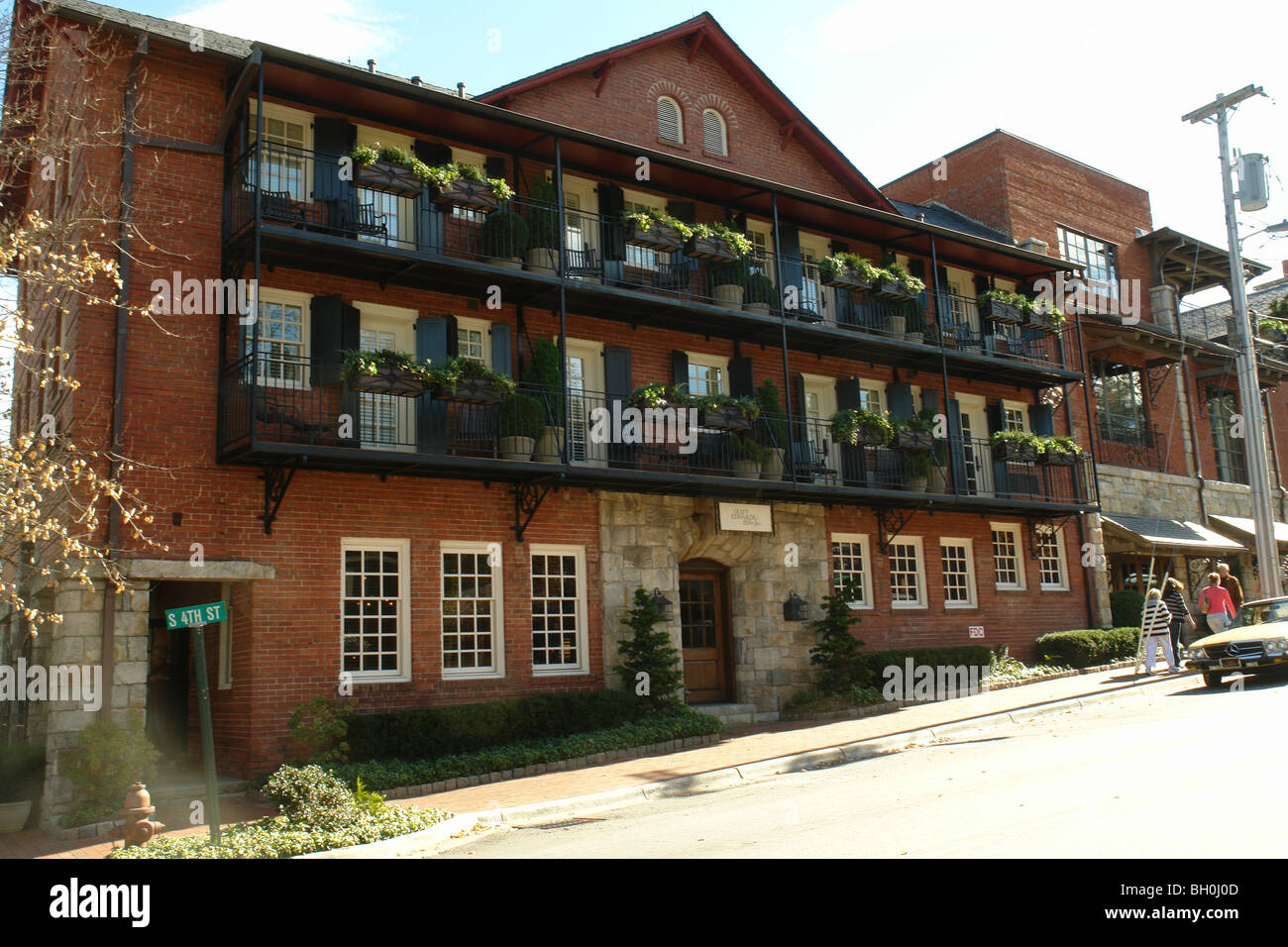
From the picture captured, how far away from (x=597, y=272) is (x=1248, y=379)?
14.5 m

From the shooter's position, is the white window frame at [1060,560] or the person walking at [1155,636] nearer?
the person walking at [1155,636]

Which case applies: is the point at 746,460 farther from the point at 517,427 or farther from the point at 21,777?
the point at 21,777

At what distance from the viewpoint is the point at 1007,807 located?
813cm

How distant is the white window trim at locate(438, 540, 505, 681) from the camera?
14617mm

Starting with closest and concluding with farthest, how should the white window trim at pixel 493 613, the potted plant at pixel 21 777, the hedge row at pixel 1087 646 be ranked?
the potted plant at pixel 21 777
the white window trim at pixel 493 613
the hedge row at pixel 1087 646

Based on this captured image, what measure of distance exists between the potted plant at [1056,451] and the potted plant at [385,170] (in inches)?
543

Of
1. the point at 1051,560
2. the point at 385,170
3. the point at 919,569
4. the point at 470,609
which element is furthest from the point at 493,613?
the point at 1051,560

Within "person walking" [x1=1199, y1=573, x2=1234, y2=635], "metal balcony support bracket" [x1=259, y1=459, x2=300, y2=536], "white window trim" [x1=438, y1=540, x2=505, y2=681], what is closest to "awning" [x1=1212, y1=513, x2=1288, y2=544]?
"person walking" [x1=1199, y1=573, x2=1234, y2=635]

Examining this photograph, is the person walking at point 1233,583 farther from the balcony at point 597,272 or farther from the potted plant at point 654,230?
the potted plant at point 654,230

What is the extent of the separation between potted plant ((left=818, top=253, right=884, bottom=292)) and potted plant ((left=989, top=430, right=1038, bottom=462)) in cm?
418

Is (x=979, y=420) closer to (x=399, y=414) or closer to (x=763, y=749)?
(x=763, y=749)

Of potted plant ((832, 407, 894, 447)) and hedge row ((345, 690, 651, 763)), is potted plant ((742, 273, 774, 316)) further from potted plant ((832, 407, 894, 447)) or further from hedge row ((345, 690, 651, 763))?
hedge row ((345, 690, 651, 763))

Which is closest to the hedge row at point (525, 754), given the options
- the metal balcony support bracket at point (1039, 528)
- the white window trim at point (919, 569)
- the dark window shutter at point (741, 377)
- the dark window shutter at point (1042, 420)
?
the dark window shutter at point (741, 377)

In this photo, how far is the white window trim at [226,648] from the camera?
13.7 metres
